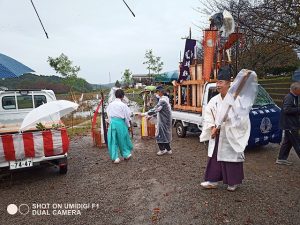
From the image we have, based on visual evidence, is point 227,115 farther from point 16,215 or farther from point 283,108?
point 16,215

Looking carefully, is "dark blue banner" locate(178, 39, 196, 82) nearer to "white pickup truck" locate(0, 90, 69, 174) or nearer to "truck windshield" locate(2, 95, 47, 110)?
"truck windshield" locate(2, 95, 47, 110)

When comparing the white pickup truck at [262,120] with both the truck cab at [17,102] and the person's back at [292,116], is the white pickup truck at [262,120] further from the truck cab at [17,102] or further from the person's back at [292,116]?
the truck cab at [17,102]

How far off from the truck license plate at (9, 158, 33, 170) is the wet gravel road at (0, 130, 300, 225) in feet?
1.56

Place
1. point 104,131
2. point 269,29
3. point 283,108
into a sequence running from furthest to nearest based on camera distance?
point 269,29, point 104,131, point 283,108

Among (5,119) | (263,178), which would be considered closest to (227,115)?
(263,178)

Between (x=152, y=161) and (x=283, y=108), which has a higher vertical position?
(x=283, y=108)

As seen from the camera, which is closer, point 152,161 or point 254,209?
point 254,209

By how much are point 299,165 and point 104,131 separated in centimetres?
533

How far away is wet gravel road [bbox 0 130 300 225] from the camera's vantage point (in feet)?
12.1

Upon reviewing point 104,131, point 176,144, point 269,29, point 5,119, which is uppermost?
point 269,29

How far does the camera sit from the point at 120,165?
6477 millimetres

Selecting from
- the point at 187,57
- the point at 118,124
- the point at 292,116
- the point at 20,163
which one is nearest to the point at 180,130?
the point at 187,57

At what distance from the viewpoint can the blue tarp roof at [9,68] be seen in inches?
278

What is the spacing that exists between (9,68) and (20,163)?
11.0 ft
